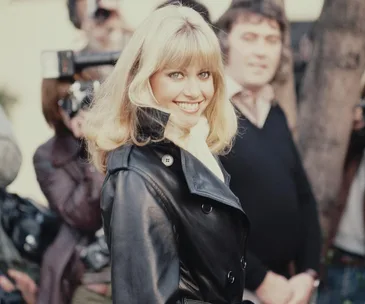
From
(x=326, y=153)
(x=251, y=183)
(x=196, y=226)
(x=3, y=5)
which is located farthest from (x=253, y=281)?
(x=3, y=5)

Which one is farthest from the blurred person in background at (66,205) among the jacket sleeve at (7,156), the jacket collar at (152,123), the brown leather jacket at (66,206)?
the jacket collar at (152,123)

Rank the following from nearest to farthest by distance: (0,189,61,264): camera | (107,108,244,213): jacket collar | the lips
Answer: (107,108,244,213): jacket collar → the lips → (0,189,61,264): camera

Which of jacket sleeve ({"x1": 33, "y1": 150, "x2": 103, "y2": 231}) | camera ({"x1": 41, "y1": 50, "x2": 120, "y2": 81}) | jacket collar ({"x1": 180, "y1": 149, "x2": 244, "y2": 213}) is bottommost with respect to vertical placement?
jacket sleeve ({"x1": 33, "y1": 150, "x2": 103, "y2": 231})

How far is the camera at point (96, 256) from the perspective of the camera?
4.29 meters

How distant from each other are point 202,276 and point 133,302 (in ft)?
0.75

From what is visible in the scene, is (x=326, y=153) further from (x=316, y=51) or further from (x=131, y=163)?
(x=131, y=163)

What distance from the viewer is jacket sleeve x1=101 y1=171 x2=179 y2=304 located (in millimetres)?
2605

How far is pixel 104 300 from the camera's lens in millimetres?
4262

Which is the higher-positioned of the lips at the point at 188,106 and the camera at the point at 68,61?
the lips at the point at 188,106

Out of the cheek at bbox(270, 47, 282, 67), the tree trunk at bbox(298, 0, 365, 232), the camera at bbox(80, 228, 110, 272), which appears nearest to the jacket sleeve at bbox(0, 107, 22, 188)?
the camera at bbox(80, 228, 110, 272)

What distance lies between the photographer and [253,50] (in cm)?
432

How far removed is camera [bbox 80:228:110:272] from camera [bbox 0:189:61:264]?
0.90 ft

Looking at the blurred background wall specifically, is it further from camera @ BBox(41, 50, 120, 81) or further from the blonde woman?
the blonde woman

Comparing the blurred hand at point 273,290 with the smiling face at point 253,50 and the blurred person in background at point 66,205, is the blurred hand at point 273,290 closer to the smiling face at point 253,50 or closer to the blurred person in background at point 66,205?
the blurred person in background at point 66,205
